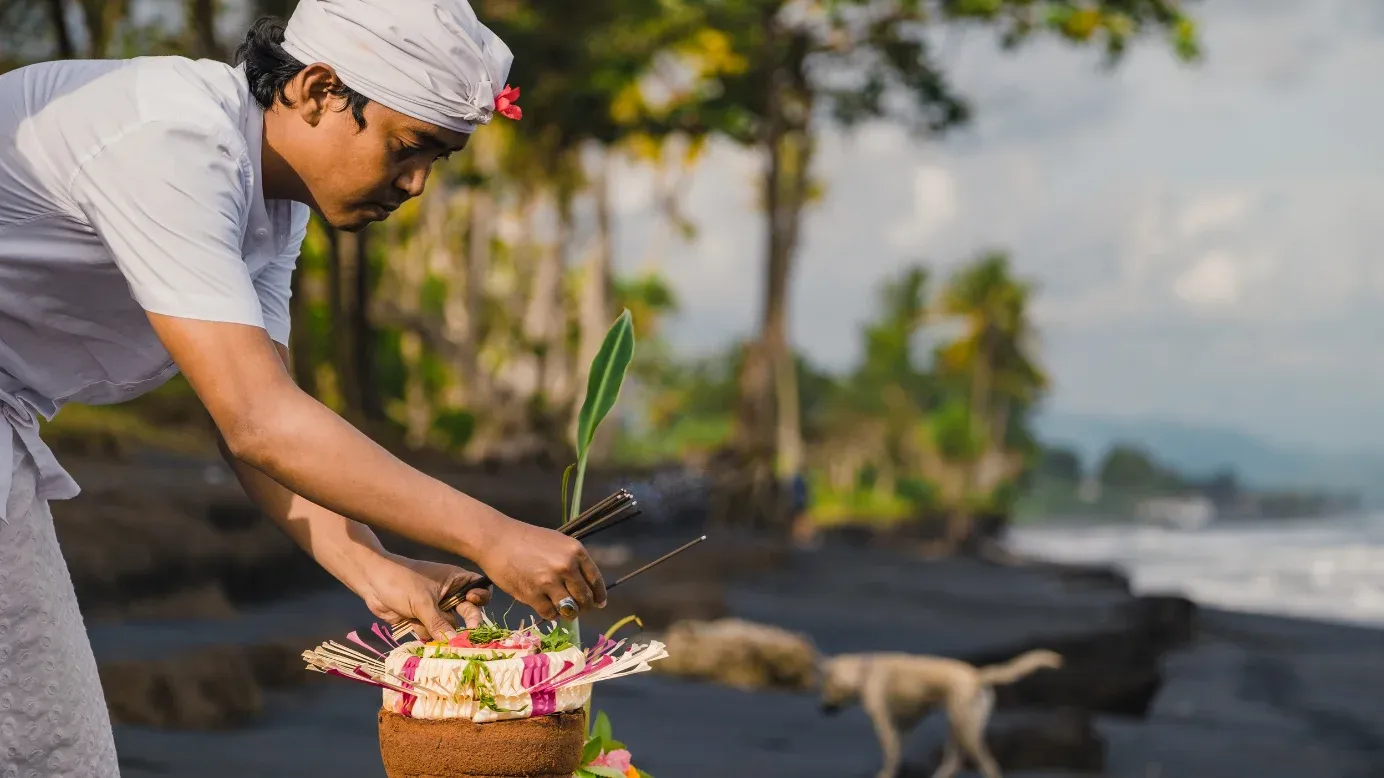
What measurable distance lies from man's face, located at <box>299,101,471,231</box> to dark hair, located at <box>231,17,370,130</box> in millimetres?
16

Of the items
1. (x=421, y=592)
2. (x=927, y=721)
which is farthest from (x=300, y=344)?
(x=421, y=592)

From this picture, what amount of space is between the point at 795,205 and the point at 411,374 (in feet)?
24.5

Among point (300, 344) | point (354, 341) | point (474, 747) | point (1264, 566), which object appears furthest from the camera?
point (1264, 566)

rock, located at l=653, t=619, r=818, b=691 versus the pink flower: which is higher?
the pink flower

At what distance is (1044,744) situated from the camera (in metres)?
8.55

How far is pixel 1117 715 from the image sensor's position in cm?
1146

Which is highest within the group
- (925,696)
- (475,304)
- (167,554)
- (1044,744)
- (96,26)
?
(96,26)

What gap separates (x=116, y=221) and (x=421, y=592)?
0.66m

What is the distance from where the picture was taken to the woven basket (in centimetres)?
196

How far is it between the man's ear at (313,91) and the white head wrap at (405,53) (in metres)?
0.02

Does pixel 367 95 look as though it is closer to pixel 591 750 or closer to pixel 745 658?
pixel 591 750

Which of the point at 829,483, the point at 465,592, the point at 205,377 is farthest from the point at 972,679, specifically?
the point at 829,483

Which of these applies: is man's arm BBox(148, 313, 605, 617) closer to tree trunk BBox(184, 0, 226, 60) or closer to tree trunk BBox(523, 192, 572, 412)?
tree trunk BBox(184, 0, 226, 60)

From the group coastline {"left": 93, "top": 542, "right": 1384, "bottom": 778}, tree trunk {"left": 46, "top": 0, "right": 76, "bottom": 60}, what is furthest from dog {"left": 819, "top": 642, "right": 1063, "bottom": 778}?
tree trunk {"left": 46, "top": 0, "right": 76, "bottom": 60}
